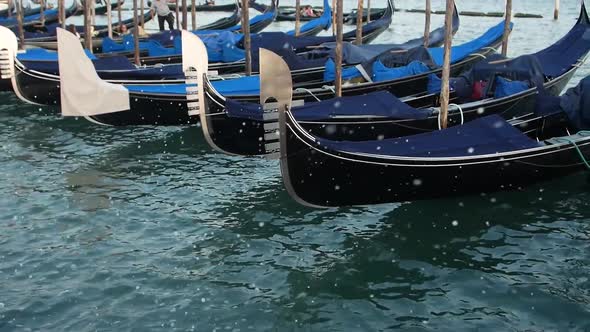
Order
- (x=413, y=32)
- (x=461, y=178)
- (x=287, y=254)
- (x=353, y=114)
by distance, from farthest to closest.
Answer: (x=413, y=32)
(x=353, y=114)
(x=461, y=178)
(x=287, y=254)

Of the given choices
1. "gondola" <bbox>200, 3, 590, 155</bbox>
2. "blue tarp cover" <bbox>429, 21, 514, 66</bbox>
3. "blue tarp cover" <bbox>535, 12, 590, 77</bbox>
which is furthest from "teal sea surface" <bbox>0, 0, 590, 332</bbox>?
"blue tarp cover" <bbox>429, 21, 514, 66</bbox>

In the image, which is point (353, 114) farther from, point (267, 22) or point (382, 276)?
point (267, 22)

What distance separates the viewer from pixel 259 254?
287 inches

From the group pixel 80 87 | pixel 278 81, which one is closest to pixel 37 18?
pixel 80 87

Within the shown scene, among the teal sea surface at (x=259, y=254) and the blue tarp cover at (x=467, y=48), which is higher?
the blue tarp cover at (x=467, y=48)

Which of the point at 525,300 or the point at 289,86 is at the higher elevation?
the point at 289,86

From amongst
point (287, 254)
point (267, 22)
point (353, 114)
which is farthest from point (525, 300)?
point (267, 22)

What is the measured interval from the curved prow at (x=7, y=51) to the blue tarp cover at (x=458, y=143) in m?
7.11

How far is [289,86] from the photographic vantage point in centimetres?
698

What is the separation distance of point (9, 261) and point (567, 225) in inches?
234

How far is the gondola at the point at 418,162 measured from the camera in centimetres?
733

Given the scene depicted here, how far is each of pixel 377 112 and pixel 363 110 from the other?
0.19 m

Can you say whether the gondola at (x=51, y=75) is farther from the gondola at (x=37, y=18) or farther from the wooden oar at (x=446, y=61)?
the gondola at (x=37, y=18)

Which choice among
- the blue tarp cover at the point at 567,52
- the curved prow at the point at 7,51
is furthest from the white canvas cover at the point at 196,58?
the blue tarp cover at the point at 567,52
